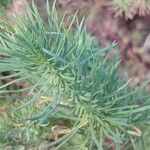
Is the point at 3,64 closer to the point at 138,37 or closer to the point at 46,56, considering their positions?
the point at 46,56

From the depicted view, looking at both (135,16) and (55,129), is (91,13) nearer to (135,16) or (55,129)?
(135,16)

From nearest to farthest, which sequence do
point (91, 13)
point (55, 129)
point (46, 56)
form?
1. point (46, 56)
2. point (55, 129)
3. point (91, 13)

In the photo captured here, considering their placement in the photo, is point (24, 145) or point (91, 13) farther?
point (91, 13)

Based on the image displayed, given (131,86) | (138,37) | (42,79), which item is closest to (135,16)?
(138,37)

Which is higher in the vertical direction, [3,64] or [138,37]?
[138,37]

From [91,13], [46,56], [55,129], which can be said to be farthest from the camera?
[91,13]

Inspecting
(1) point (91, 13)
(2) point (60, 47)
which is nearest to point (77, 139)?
(2) point (60, 47)
